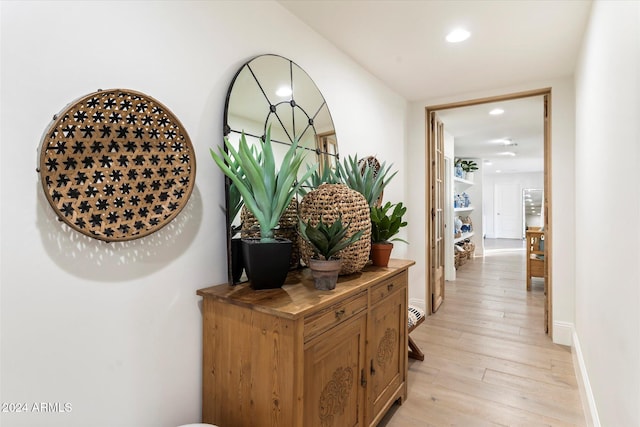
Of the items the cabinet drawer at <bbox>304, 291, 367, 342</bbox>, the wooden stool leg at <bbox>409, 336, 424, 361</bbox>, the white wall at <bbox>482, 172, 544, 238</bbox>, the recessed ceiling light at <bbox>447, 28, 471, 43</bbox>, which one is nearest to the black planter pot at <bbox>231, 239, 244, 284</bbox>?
the cabinet drawer at <bbox>304, 291, 367, 342</bbox>

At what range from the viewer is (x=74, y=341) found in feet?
3.47

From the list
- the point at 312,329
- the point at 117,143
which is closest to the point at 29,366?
the point at 117,143

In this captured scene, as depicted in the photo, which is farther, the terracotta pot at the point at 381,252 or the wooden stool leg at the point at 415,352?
the wooden stool leg at the point at 415,352

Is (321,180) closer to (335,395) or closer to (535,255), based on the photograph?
(335,395)

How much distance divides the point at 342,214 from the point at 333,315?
0.47 metres

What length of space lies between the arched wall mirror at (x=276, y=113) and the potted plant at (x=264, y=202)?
0.18 meters

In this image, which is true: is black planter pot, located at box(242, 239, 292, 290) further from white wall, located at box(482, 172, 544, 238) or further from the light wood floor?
white wall, located at box(482, 172, 544, 238)

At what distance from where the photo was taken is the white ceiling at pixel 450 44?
6.37 feet

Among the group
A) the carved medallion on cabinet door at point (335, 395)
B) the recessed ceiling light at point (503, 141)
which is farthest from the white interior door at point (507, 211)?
the carved medallion on cabinet door at point (335, 395)

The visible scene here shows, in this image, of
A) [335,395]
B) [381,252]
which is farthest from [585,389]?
[335,395]

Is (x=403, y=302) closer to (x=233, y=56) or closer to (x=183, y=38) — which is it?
(x=233, y=56)

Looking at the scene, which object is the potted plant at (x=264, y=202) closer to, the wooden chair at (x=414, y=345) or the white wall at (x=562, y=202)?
the wooden chair at (x=414, y=345)

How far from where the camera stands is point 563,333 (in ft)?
9.84

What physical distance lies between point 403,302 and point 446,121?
3286 millimetres
